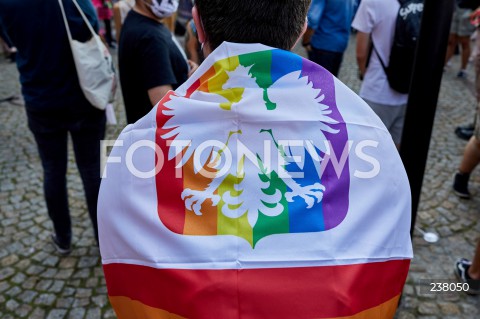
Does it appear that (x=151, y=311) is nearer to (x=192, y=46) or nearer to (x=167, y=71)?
(x=167, y=71)

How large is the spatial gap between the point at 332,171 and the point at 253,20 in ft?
1.32

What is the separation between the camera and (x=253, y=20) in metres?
1.03

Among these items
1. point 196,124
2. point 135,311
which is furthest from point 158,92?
point 135,311

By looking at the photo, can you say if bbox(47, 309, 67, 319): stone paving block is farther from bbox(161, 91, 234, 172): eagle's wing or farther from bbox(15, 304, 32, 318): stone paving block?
bbox(161, 91, 234, 172): eagle's wing

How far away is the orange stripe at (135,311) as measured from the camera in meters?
1.01

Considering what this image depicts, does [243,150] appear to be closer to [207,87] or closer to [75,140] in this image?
[207,87]

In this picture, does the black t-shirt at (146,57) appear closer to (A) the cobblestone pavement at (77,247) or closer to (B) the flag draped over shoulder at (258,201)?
(B) the flag draped over shoulder at (258,201)

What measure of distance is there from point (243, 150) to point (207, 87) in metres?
0.18

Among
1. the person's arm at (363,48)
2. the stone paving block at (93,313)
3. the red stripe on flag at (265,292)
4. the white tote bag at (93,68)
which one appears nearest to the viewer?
the red stripe on flag at (265,292)

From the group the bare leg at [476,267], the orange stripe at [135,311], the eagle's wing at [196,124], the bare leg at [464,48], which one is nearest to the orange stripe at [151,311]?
the orange stripe at [135,311]

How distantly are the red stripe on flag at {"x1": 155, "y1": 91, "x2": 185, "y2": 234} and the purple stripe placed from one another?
0.33m

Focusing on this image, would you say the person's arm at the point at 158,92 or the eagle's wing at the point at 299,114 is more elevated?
the eagle's wing at the point at 299,114

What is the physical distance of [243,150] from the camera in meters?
1.00

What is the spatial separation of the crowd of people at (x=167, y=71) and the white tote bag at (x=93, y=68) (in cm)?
6
